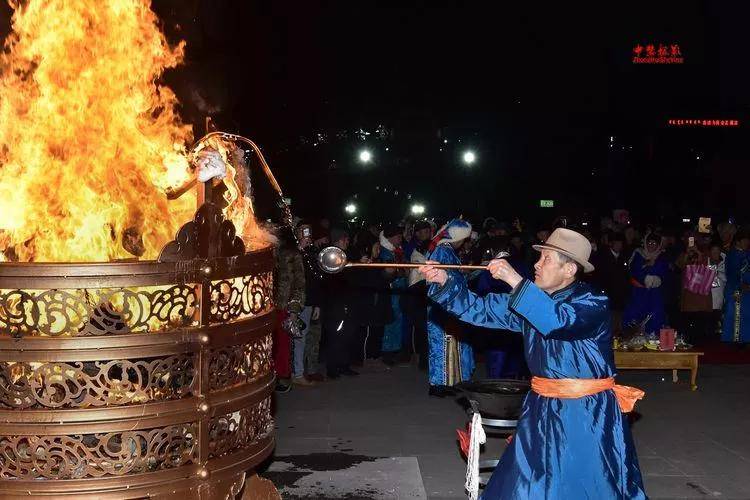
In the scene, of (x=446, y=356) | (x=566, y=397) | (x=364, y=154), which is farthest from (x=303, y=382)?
(x=364, y=154)

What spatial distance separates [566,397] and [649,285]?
8732 millimetres

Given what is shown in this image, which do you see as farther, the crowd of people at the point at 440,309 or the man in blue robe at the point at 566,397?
the crowd of people at the point at 440,309

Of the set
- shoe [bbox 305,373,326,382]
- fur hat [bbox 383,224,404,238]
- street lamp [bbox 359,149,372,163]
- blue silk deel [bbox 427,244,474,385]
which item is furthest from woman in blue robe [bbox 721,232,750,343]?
street lamp [bbox 359,149,372,163]

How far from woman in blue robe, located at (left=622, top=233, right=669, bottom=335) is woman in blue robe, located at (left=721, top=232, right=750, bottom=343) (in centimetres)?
114

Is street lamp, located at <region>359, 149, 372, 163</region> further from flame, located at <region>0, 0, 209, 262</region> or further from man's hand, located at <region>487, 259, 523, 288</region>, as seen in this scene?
man's hand, located at <region>487, 259, 523, 288</region>

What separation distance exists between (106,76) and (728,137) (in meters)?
38.4

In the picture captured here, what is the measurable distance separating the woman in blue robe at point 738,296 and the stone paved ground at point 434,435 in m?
2.25

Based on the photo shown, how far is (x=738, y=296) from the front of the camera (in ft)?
42.2

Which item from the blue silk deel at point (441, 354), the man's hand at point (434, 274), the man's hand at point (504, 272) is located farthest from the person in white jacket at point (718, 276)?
the man's hand at point (504, 272)

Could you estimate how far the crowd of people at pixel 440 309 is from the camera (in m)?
9.42

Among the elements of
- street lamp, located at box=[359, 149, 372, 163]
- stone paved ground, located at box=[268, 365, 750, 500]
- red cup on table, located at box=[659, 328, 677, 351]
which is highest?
street lamp, located at box=[359, 149, 372, 163]

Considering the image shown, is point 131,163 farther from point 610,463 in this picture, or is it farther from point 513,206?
point 513,206

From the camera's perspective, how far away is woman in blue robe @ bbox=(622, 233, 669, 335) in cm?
1249

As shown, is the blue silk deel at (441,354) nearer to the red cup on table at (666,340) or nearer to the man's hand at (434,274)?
the red cup on table at (666,340)
